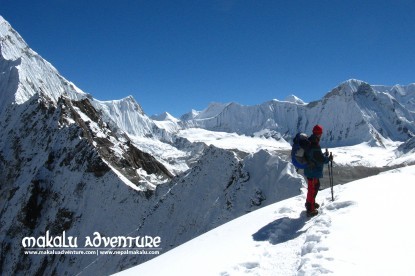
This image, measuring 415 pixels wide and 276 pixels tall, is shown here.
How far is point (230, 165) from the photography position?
4394 cm

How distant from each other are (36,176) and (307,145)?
62342mm

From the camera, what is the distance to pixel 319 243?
29.4 ft

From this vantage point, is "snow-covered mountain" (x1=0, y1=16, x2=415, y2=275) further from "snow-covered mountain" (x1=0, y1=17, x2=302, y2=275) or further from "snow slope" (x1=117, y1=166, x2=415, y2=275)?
"snow slope" (x1=117, y1=166, x2=415, y2=275)

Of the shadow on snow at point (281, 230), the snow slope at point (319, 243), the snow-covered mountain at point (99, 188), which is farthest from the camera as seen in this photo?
the snow-covered mountain at point (99, 188)

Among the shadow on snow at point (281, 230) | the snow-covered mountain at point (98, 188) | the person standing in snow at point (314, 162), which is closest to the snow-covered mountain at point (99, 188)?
the snow-covered mountain at point (98, 188)

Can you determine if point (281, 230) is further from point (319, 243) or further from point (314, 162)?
point (314, 162)

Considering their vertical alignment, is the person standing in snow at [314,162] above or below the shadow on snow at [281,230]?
above

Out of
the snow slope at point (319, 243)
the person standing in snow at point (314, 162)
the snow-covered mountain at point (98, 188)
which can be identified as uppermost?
the snow-covered mountain at point (98, 188)

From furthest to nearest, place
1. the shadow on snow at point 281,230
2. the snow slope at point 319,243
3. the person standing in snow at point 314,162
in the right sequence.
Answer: the person standing in snow at point 314,162, the shadow on snow at point 281,230, the snow slope at point 319,243

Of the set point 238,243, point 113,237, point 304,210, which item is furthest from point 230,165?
point 238,243

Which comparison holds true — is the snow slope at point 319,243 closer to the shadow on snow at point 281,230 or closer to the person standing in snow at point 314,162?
the shadow on snow at point 281,230

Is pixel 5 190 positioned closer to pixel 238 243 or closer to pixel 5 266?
pixel 5 266

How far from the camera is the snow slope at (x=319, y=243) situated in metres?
7.53

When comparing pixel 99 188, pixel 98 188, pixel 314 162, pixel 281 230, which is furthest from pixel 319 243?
pixel 98 188
